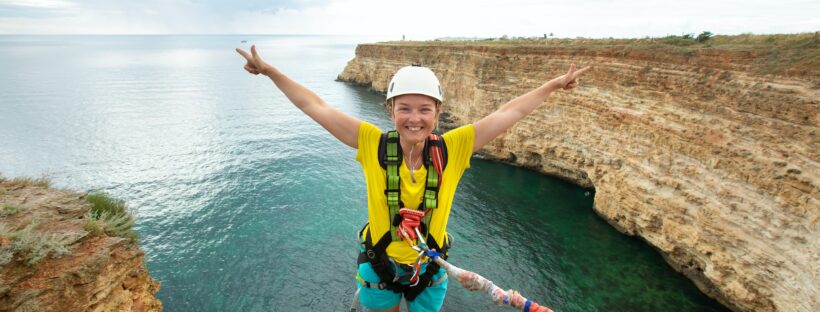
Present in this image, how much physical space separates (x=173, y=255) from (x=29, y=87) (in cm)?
6193

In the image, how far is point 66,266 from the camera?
5.77 metres

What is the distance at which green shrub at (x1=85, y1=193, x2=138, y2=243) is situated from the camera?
24.7 feet

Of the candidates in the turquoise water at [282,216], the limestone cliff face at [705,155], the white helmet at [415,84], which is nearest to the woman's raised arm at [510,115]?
the white helmet at [415,84]

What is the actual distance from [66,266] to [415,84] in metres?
6.43

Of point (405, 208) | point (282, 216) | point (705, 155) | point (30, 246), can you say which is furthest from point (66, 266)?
point (705, 155)

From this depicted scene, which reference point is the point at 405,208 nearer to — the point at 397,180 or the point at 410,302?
the point at 397,180

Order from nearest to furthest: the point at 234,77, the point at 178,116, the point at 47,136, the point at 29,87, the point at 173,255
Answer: the point at 173,255 → the point at 47,136 → the point at 178,116 → the point at 29,87 → the point at 234,77

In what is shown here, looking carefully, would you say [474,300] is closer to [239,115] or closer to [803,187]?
[803,187]

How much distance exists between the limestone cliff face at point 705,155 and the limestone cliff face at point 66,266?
17085 millimetres


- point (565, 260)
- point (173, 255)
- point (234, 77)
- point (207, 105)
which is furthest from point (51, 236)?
point (234, 77)

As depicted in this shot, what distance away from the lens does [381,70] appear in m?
62.5

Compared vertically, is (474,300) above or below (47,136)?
below

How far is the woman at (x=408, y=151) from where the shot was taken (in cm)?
275

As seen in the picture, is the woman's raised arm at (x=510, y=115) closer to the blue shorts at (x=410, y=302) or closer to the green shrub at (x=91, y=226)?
the blue shorts at (x=410, y=302)
